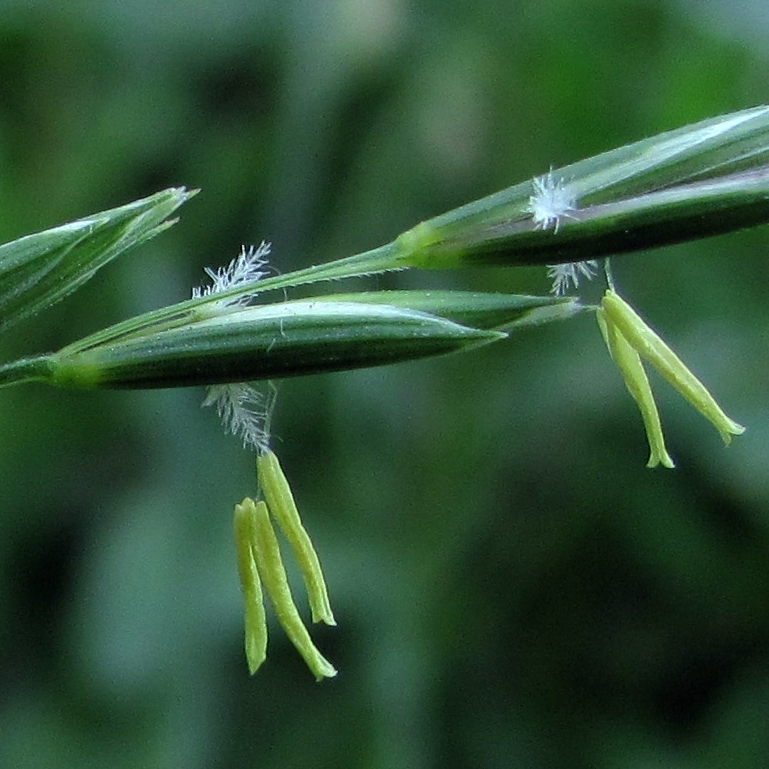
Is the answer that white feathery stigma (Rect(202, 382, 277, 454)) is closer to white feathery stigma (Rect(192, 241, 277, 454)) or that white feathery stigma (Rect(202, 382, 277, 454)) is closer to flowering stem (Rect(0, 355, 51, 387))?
white feathery stigma (Rect(192, 241, 277, 454))

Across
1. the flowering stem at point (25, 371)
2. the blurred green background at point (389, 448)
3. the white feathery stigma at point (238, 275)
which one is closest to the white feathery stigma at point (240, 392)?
the white feathery stigma at point (238, 275)

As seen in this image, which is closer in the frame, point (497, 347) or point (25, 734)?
point (25, 734)

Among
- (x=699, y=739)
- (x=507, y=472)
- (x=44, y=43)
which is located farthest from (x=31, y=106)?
(x=699, y=739)

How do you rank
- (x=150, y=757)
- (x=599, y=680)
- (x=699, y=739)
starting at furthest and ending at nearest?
(x=599, y=680)
(x=699, y=739)
(x=150, y=757)

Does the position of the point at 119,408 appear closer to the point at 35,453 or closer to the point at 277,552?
the point at 35,453

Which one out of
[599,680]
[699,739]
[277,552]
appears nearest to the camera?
[277,552]

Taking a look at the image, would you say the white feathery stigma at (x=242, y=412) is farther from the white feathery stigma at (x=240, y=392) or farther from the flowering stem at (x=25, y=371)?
the flowering stem at (x=25, y=371)

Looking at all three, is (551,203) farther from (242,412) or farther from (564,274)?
(242,412)
